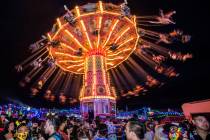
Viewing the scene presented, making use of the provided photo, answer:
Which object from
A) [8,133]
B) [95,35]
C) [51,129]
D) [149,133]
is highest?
[95,35]

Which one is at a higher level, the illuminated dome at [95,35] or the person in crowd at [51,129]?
the illuminated dome at [95,35]

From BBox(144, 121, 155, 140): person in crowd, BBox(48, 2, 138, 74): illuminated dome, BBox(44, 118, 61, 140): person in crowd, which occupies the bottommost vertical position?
BBox(144, 121, 155, 140): person in crowd

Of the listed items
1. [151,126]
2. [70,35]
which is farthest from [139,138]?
[70,35]

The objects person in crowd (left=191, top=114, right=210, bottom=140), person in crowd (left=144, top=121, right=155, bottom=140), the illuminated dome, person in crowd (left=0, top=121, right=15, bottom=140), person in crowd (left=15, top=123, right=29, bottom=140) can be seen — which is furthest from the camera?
the illuminated dome

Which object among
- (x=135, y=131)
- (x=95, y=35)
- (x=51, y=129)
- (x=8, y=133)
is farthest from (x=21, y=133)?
(x=95, y=35)

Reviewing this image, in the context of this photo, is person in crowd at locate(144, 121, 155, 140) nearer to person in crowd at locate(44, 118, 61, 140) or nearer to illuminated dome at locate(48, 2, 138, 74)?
person in crowd at locate(44, 118, 61, 140)

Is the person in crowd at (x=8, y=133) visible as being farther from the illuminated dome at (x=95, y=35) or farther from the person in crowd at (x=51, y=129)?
the illuminated dome at (x=95, y=35)

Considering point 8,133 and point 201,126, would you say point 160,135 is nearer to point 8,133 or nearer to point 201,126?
point 201,126

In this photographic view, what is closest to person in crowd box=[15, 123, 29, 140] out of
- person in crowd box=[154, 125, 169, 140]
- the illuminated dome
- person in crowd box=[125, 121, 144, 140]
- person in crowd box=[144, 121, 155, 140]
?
person in crowd box=[125, 121, 144, 140]

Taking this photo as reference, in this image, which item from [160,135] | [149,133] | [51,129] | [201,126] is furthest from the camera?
[149,133]

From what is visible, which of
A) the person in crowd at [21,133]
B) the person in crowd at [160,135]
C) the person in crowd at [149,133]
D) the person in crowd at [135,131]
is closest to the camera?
the person in crowd at [135,131]

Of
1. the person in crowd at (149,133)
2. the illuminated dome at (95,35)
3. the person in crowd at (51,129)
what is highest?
the illuminated dome at (95,35)

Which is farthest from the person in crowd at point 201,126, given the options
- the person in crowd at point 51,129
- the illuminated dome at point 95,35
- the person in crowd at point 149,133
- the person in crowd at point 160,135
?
the illuminated dome at point 95,35

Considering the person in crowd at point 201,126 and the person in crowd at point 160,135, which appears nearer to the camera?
the person in crowd at point 201,126
